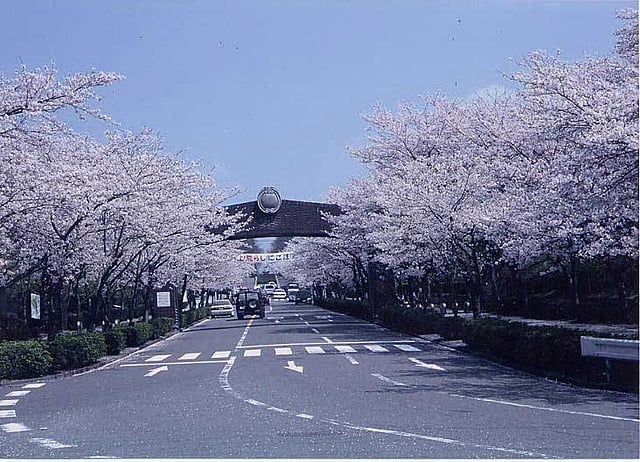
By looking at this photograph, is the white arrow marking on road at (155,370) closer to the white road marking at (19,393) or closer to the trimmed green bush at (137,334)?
the white road marking at (19,393)

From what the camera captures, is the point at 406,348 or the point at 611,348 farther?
the point at 406,348

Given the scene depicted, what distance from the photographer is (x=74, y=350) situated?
71.0ft

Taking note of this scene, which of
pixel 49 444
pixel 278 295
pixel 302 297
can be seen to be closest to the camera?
pixel 49 444

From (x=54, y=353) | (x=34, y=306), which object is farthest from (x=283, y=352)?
(x=34, y=306)

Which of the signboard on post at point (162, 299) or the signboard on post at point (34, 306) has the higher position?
the signboard on post at point (162, 299)

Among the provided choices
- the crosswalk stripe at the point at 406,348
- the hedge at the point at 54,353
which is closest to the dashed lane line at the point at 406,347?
the crosswalk stripe at the point at 406,348

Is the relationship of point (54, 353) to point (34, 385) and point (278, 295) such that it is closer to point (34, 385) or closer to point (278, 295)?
point (34, 385)

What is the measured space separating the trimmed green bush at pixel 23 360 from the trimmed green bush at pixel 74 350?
60 centimetres

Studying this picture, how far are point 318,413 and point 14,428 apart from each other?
4127mm

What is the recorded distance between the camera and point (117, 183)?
22.7 metres

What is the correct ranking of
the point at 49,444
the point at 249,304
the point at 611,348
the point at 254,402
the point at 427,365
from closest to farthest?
1. the point at 49,444
2. the point at 254,402
3. the point at 611,348
4. the point at 427,365
5. the point at 249,304

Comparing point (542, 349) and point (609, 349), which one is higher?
point (609, 349)

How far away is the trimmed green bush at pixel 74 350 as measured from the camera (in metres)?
21.0

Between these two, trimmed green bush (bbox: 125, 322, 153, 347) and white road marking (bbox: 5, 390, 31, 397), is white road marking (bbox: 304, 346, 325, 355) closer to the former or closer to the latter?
trimmed green bush (bbox: 125, 322, 153, 347)
